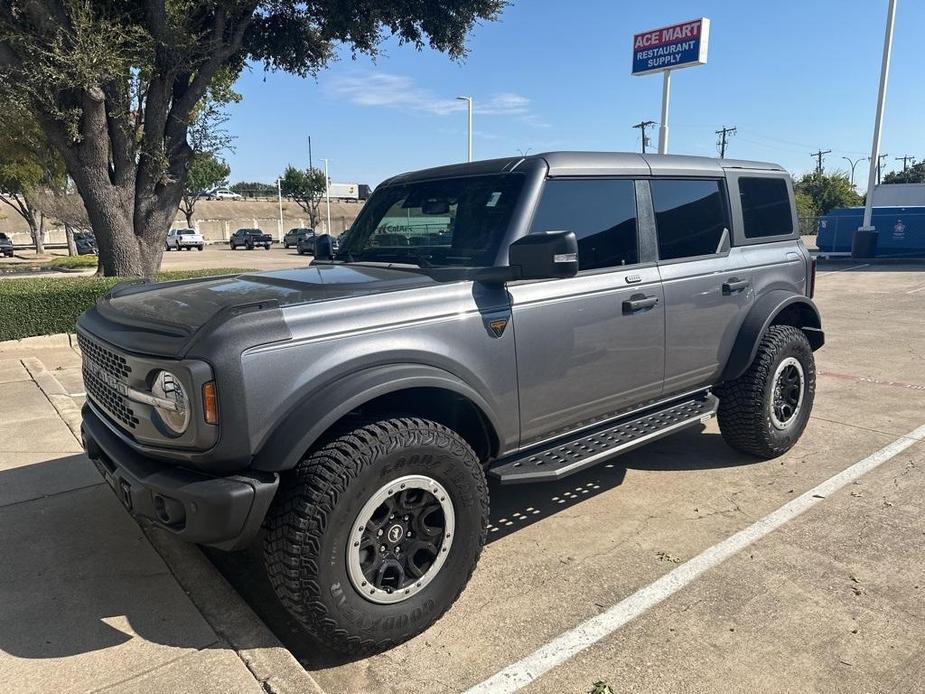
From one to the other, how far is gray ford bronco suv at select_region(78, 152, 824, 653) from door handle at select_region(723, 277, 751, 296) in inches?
1.0

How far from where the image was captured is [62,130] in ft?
34.1

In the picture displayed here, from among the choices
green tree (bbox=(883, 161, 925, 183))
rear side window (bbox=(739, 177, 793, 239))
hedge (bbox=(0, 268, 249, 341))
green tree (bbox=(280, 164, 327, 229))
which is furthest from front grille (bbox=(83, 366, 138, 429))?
green tree (bbox=(883, 161, 925, 183))

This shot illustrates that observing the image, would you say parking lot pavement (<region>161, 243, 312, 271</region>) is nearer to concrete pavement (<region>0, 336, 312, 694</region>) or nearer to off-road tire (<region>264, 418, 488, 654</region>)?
concrete pavement (<region>0, 336, 312, 694</region>)

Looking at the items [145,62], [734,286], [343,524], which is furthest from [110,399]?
[145,62]

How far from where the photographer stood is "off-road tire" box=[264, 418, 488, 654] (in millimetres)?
2494

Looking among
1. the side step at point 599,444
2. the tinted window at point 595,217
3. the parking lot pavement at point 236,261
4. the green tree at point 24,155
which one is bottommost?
the parking lot pavement at point 236,261

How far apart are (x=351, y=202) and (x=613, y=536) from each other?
100m

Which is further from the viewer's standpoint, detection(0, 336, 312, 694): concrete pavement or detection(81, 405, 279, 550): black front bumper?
detection(0, 336, 312, 694): concrete pavement

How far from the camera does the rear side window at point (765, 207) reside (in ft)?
15.4

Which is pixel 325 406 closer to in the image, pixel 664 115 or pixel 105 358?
pixel 105 358

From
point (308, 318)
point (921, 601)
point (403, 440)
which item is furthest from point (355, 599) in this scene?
point (921, 601)

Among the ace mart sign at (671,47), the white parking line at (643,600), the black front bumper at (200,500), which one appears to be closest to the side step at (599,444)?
the white parking line at (643,600)

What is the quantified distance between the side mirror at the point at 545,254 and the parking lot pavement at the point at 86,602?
196cm

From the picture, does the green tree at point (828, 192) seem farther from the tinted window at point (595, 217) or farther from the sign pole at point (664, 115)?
the tinted window at point (595, 217)
